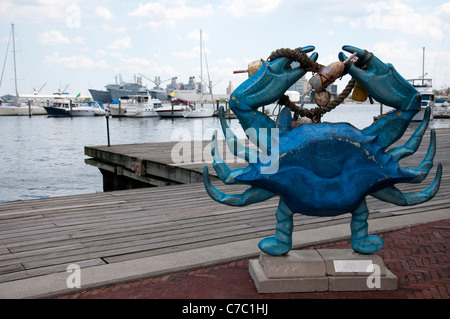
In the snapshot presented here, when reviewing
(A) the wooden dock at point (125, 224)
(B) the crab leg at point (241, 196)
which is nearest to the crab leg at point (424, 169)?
(B) the crab leg at point (241, 196)

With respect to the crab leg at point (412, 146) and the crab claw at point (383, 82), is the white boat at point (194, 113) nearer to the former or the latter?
the crab leg at point (412, 146)

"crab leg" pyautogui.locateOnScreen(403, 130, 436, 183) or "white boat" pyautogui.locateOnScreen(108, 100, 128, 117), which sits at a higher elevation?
"crab leg" pyautogui.locateOnScreen(403, 130, 436, 183)

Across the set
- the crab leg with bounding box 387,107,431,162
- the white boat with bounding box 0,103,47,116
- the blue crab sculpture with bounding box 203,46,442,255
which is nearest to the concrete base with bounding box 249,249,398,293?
the blue crab sculpture with bounding box 203,46,442,255

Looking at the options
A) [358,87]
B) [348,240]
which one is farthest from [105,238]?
[358,87]

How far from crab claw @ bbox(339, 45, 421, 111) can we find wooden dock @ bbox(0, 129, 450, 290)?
2473 mm

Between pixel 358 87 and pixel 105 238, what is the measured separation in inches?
137

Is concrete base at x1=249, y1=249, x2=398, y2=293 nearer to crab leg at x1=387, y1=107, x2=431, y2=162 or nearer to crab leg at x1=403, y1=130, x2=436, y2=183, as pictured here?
crab leg at x1=403, y1=130, x2=436, y2=183

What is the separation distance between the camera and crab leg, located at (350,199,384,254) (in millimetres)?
4500

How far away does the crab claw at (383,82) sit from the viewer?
4242 mm

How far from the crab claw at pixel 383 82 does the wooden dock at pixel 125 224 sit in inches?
97.3

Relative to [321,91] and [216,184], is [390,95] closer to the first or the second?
[321,91]

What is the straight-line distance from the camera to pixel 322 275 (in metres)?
4.35

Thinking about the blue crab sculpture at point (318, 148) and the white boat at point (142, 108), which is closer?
the blue crab sculpture at point (318, 148)
